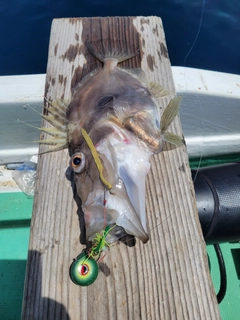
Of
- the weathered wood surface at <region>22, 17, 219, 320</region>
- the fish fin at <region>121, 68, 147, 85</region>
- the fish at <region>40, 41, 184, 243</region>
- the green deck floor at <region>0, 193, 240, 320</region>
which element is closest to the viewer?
the weathered wood surface at <region>22, 17, 219, 320</region>

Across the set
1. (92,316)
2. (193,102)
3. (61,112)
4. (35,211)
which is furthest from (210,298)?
(193,102)

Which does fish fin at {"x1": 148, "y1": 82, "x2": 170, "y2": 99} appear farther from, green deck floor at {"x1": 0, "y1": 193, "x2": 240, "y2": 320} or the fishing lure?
green deck floor at {"x1": 0, "y1": 193, "x2": 240, "y2": 320}

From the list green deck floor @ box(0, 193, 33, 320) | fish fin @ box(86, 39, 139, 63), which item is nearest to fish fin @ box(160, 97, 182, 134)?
fish fin @ box(86, 39, 139, 63)

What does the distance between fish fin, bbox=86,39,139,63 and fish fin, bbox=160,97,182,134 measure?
2.49 ft

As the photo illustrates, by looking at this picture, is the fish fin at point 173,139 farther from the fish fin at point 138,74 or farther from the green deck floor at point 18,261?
the green deck floor at point 18,261

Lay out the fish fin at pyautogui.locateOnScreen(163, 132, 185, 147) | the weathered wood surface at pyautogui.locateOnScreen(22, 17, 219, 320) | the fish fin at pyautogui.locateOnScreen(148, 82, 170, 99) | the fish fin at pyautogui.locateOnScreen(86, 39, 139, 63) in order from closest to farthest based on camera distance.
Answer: the weathered wood surface at pyautogui.locateOnScreen(22, 17, 219, 320), the fish fin at pyautogui.locateOnScreen(163, 132, 185, 147), the fish fin at pyautogui.locateOnScreen(148, 82, 170, 99), the fish fin at pyautogui.locateOnScreen(86, 39, 139, 63)

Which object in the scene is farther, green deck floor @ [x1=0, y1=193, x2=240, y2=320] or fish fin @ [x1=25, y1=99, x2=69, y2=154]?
green deck floor @ [x1=0, y1=193, x2=240, y2=320]

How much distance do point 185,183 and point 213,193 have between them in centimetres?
55

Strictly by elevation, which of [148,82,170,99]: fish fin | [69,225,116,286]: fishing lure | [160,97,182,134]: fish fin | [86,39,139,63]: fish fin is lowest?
[69,225,116,286]: fishing lure

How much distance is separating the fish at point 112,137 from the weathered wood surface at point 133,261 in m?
0.12

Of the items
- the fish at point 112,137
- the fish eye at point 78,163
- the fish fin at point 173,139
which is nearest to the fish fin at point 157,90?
the fish at point 112,137

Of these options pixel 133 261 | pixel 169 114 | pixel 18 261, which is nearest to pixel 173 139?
pixel 169 114

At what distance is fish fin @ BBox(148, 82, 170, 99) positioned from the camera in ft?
7.57

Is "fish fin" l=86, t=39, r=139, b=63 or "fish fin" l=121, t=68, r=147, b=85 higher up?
"fish fin" l=86, t=39, r=139, b=63
